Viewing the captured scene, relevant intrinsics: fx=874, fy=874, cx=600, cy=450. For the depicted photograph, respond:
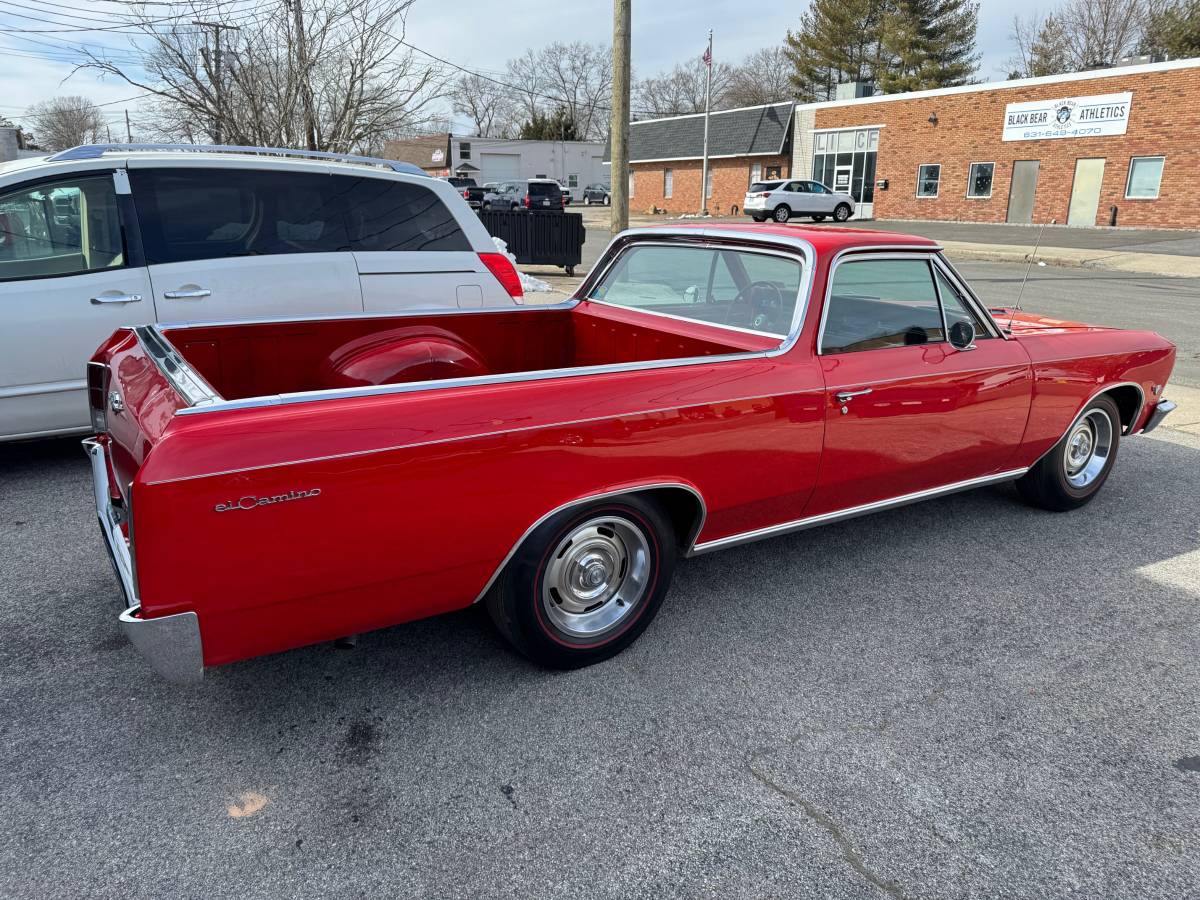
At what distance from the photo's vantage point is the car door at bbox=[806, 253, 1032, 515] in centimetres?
366

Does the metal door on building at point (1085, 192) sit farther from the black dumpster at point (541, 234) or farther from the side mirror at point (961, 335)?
the side mirror at point (961, 335)

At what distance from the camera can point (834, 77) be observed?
61438 millimetres

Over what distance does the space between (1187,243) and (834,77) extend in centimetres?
4143

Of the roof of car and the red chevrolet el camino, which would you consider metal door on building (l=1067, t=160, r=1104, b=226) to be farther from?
the roof of car

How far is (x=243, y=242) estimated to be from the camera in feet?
17.7

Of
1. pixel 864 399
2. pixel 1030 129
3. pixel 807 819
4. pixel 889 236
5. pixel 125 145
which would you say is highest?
pixel 1030 129

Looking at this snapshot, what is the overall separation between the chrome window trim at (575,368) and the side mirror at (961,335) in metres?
0.43

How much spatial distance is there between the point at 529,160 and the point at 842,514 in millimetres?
71617

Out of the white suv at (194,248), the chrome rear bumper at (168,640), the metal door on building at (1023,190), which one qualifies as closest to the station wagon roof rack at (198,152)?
the white suv at (194,248)

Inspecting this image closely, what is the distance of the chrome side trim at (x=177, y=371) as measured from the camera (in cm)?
251

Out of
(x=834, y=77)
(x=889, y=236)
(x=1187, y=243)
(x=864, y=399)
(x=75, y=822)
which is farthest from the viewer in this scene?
(x=834, y=77)

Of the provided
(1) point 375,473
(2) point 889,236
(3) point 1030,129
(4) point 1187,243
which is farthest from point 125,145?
(3) point 1030,129

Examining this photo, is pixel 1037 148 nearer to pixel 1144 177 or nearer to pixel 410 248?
pixel 1144 177

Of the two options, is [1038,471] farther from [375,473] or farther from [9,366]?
[9,366]
